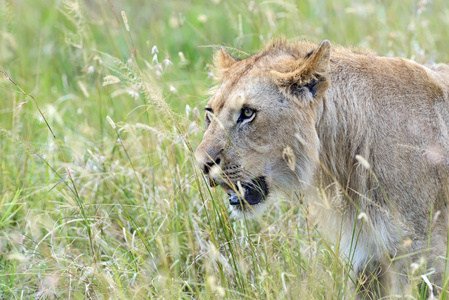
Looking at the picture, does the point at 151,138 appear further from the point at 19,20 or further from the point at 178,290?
the point at 19,20

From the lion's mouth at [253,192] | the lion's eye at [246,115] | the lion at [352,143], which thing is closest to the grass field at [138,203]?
the lion's mouth at [253,192]

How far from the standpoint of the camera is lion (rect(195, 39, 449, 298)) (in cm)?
288

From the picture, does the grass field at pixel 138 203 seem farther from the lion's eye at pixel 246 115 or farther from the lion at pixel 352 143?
the lion's eye at pixel 246 115

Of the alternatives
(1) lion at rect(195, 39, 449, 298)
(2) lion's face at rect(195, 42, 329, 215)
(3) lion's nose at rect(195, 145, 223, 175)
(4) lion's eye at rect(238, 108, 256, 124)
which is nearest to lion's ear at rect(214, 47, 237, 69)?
(1) lion at rect(195, 39, 449, 298)

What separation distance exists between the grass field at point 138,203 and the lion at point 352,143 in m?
0.21

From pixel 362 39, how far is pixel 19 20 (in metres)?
5.11

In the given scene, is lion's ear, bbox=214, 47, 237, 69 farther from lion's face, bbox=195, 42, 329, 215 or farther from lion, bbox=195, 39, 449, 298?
lion's face, bbox=195, 42, 329, 215

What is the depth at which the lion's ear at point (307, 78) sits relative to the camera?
9.41 feet

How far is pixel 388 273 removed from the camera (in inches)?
119

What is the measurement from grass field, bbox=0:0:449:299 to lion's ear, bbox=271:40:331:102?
0.64 metres

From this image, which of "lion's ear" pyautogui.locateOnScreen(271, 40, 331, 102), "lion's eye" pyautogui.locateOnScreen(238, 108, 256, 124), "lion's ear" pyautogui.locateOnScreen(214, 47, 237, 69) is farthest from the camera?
"lion's ear" pyautogui.locateOnScreen(214, 47, 237, 69)

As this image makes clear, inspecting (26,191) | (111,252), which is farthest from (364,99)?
(26,191)

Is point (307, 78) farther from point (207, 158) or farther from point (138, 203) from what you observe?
point (138, 203)

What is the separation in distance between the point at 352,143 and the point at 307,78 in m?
0.46
